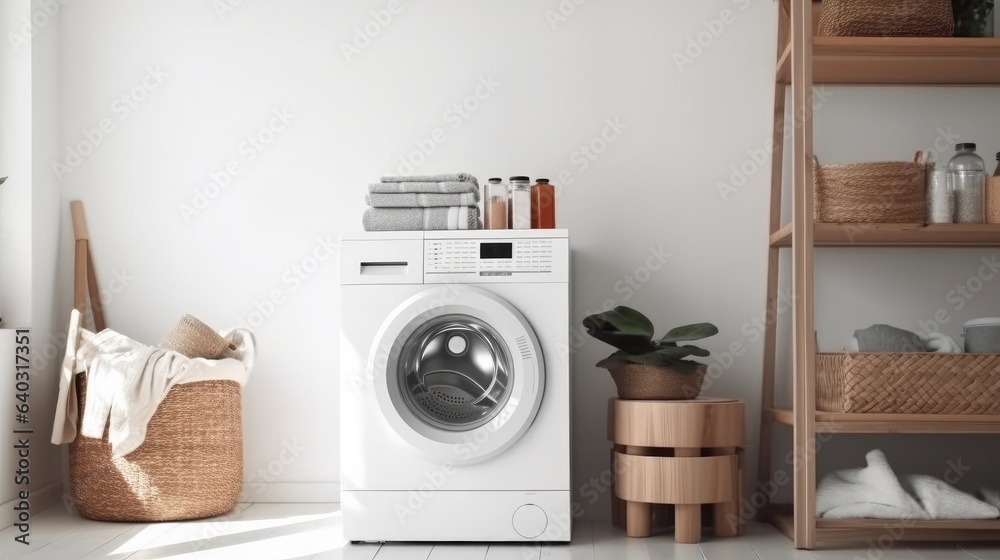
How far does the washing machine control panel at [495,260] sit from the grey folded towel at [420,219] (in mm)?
68

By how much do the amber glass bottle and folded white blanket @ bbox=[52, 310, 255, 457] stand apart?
1.03 metres

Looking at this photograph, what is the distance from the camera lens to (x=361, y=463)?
7.53 feet

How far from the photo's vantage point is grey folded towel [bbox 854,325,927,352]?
231cm

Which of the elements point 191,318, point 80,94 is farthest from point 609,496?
point 80,94

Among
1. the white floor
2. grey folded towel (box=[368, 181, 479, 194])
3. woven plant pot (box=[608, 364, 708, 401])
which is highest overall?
grey folded towel (box=[368, 181, 479, 194])

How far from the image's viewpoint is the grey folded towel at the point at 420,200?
7.86ft

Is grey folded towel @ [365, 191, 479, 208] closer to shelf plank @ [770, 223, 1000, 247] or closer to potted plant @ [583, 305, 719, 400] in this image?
potted plant @ [583, 305, 719, 400]

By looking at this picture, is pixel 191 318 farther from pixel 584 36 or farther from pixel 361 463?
pixel 584 36

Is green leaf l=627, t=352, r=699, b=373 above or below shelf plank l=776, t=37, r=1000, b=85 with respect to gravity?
below

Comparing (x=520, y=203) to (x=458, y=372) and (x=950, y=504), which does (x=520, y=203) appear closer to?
(x=458, y=372)

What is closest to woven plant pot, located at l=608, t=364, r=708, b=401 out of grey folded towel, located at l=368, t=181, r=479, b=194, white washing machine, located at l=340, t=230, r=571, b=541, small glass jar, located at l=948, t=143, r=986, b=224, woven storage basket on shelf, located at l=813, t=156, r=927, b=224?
white washing machine, located at l=340, t=230, r=571, b=541

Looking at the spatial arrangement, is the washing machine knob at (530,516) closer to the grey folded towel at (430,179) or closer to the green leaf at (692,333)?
the green leaf at (692,333)

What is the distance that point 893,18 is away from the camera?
7.84 feet

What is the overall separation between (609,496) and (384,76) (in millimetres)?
1566
